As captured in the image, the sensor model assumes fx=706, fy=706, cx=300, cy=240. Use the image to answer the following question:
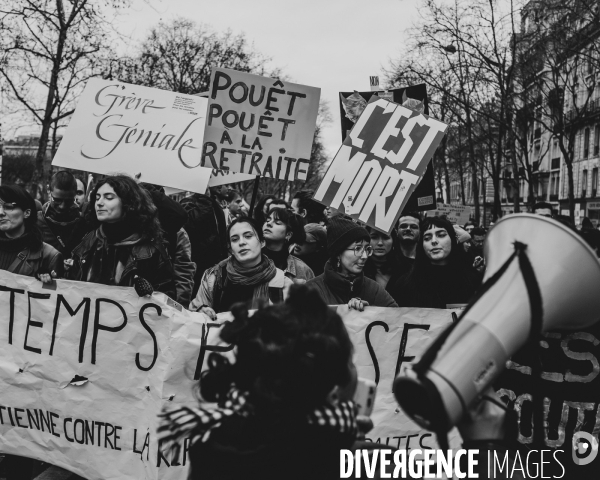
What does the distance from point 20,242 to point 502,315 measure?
336 cm

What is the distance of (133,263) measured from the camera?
3873mm

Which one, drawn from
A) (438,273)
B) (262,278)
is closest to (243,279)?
(262,278)

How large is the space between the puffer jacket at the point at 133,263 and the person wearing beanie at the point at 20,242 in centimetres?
21

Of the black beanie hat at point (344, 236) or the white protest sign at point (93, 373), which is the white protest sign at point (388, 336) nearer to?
the black beanie hat at point (344, 236)

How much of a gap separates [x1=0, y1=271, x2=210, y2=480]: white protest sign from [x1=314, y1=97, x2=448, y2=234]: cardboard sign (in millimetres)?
1590

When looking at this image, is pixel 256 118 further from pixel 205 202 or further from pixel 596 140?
pixel 596 140

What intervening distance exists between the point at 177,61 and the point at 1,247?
24.2m

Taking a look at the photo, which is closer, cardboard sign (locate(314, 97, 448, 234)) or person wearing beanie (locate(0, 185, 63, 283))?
person wearing beanie (locate(0, 185, 63, 283))

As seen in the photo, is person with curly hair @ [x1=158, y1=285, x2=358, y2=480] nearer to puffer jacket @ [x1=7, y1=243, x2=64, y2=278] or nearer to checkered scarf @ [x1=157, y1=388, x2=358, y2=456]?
checkered scarf @ [x1=157, y1=388, x2=358, y2=456]

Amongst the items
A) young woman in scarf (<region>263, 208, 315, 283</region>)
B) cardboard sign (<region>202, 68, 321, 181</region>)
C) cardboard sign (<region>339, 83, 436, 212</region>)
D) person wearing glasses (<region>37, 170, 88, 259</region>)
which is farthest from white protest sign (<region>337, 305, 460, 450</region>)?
person wearing glasses (<region>37, 170, 88, 259</region>)

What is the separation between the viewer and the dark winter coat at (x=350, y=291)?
12.7 feet

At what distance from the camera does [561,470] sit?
3.26 metres

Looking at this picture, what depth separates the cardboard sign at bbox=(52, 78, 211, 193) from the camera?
224 inches

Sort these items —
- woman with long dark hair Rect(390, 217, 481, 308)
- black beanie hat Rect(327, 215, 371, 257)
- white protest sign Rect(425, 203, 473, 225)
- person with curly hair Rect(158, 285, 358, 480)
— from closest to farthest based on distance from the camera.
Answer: person with curly hair Rect(158, 285, 358, 480), black beanie hat Rect(327, 215, 371, 257), woman with long dark hair Rect(390, 217, 481, 308), white protest sign Rect(425, 203, 473, 225)
